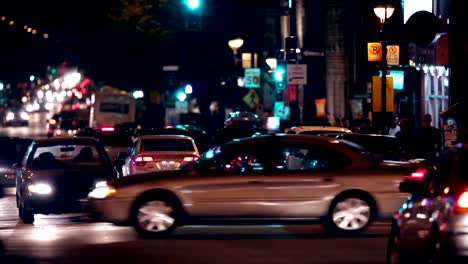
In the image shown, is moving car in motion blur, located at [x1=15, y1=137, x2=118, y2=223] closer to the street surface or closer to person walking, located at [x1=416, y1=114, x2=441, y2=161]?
the street surface

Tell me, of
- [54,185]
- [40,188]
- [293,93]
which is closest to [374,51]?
[293,93]

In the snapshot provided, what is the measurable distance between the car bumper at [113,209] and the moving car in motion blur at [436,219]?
6214 millimetres

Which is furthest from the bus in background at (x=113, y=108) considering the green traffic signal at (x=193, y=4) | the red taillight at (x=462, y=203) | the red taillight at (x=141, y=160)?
the red taillight at (x=462, y=203)

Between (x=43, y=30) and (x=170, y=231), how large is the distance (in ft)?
224

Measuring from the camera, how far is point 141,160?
84.5 feet

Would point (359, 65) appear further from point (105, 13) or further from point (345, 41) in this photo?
point (105, 13)

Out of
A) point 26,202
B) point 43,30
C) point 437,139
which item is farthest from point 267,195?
point 43,30

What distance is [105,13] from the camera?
68688 mm

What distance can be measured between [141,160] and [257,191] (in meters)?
8.12

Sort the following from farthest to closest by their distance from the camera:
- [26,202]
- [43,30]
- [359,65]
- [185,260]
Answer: [43,30], [359,65], [26,202], [185,260]

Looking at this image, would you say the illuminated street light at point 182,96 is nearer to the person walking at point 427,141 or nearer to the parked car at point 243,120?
the parked car at point 243,120

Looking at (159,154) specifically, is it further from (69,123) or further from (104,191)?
(69,123)

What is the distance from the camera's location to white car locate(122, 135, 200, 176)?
2555 centimetres

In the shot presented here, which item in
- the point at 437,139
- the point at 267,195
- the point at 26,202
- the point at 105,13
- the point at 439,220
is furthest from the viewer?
the point at 105,13
